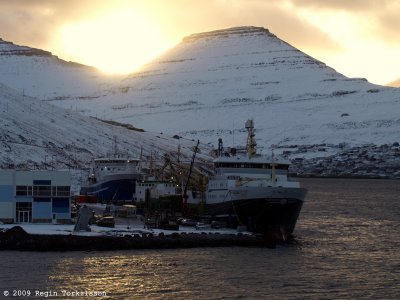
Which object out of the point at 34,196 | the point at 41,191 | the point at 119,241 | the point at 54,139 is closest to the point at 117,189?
the point at 41,191

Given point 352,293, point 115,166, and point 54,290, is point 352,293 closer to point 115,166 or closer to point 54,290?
point 54,290

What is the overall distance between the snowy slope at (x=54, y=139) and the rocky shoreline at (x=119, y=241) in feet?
195

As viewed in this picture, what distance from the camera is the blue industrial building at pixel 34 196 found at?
63.8 metres

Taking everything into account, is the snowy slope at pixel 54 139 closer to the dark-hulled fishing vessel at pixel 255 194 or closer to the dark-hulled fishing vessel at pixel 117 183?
the dark-hulled fishing vessel at pixel 117 183

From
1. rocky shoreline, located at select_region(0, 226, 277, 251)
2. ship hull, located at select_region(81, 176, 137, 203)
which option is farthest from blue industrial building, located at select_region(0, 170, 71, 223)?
ship hull, located at select_region(81, 176, 137, 203)

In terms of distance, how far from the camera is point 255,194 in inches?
2581

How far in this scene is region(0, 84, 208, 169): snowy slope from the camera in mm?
123812

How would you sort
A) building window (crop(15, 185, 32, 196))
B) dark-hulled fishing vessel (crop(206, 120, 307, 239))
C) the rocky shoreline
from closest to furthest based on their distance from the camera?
the rocky shoreline < building window (crop(15, 185, 32, 196)) < dark-hulled fishing vessel (crop(206, 120, 307, 239))

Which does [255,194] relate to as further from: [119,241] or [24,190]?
[24,190]

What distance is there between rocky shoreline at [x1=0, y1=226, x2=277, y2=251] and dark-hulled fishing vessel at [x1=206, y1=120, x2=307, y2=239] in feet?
16.6

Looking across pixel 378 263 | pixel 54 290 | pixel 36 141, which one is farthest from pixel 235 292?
pixel 36 141

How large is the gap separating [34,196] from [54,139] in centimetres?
7705

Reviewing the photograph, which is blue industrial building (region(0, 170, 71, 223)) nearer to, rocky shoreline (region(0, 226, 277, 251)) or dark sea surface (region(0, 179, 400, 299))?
rocky shoreline (region(0, 226, 277, 251))

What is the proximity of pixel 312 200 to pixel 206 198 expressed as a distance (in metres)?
52.4
